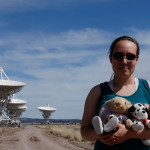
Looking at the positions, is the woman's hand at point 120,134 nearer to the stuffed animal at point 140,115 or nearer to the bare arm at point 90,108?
the stuffed animal at point 140,115

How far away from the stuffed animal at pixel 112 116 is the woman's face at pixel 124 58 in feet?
1.08

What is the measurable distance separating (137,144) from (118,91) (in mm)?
525

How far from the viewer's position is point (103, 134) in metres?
2.46

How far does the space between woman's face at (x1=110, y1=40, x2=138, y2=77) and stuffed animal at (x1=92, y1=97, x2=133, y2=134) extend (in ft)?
1.08

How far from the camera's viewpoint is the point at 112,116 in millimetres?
2525

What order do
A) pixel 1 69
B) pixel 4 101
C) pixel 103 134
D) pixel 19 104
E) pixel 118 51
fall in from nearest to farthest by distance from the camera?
pixel 103 134, pixel 118 51, pixel 4 101, pixel 1 69, pixel 19 104

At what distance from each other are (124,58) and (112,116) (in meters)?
0.61

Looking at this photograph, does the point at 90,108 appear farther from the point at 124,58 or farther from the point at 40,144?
the point at 40,144

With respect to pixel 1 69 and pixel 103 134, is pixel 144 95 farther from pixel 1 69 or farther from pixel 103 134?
pixel 1 69

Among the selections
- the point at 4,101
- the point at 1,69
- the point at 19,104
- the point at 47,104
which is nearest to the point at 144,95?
the point at 4,101

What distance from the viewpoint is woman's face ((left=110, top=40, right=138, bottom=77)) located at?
281cm

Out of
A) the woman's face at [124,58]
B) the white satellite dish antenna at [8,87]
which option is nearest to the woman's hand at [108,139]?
the woman's face at [124,58]

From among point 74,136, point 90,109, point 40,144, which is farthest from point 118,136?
point 74,136

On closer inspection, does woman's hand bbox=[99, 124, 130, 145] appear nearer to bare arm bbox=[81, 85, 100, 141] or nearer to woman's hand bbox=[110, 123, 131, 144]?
woman's hand bbox=[110, 123, 131, 144]
